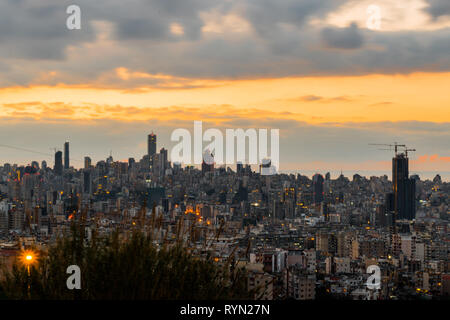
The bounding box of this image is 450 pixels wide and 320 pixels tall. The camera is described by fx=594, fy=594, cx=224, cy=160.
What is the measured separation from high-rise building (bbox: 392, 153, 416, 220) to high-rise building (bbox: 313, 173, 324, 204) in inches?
273

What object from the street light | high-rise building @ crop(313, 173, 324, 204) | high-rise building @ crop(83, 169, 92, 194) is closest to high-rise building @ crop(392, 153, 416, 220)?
high-rise building @ crop(313, 173, 324, 204)

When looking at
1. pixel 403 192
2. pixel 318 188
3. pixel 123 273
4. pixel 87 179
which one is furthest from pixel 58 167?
pixel 403 192

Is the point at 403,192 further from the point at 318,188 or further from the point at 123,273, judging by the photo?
the point at 123,273

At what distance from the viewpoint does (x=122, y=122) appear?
15.4 metres

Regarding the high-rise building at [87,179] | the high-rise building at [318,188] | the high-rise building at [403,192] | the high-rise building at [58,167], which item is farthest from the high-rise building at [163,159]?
the high-rise building at [403,192]

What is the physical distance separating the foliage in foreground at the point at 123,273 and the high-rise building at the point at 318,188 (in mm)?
47560

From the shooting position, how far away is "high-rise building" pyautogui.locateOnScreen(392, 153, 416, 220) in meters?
52.3

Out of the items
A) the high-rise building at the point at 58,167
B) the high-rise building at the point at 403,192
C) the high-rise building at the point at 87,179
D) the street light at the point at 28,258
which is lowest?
the high-rise building at the point at 403,192

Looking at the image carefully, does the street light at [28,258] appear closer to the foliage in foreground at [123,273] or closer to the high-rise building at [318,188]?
the foliage in foreground at [123,273]

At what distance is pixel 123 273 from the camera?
2852mm

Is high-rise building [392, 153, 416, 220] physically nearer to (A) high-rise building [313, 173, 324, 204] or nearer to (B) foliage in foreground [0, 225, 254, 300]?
(A) high-rise building [313, 173, 324, 204]

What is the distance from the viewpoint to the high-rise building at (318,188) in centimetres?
5094

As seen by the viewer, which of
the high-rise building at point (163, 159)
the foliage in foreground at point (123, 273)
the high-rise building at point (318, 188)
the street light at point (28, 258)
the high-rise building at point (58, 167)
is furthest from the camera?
the high-rise building at point (318, 188)

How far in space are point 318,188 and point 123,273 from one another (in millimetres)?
49407
